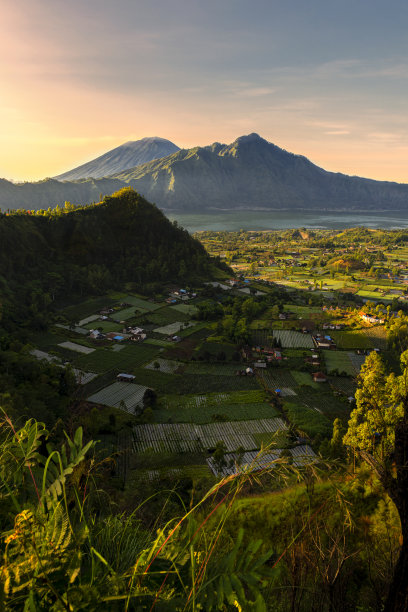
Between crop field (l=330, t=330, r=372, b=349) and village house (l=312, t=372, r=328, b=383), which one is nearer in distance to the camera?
village house (l=312, t=372, r=328, b=383)

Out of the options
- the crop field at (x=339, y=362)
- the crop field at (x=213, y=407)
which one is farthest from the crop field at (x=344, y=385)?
the crop field at (x=213, y=407)

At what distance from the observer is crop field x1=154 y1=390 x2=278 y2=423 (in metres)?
33.6

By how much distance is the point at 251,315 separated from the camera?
212ft

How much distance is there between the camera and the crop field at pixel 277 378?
42116 millimetres

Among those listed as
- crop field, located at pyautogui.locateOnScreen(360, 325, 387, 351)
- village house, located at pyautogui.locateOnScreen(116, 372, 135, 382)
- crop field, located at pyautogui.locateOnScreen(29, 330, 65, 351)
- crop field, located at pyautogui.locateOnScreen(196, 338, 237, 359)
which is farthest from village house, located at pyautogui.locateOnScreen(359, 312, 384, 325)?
crop field, located at pyautogui.locateOnScreen(29, 330, 65, 351)

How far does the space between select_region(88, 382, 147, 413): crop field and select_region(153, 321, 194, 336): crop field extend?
676 inches

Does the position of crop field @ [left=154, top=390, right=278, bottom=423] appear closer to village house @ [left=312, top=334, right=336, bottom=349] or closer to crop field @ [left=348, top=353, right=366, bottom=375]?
crop field @ [left=348, top=353, right=366, bottom=375]

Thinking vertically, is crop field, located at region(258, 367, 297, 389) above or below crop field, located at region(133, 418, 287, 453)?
below

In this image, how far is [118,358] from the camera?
45.9 metres

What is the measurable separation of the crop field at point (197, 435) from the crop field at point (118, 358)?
43.9 feet

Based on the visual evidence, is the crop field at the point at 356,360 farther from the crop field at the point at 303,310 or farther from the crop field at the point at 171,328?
the crop field at the point at 171,328

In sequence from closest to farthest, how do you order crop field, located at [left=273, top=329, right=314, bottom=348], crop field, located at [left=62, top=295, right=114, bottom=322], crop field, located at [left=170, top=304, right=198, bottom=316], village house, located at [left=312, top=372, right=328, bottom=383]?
village house, located at [left=312, top=372, right=328, bottom=383]
crop field, located at [left=273, top=329, right=314, bottom=348]
crop field, located at [left=62, top=295, right=114, bottom=322]
crop field, located at [left=170, top=304, right=198, bottom=316]

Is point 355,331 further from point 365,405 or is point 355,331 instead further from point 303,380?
point 365,405

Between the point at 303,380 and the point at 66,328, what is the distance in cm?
3813
